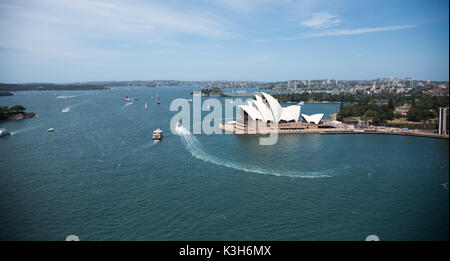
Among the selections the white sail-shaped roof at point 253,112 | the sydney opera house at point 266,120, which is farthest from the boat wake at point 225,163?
the white sail-shaped roof at point 253,112

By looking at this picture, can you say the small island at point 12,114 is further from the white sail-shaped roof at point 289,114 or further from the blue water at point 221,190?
the white sail-shaped roof at point 289,114

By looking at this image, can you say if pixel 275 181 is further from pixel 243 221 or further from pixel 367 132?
pixel 367 132

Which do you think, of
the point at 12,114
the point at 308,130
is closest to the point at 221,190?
the point at 308,130

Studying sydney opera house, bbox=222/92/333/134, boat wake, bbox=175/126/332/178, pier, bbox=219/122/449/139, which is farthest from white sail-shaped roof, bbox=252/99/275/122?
boat wake, bbox=175/126/332/178

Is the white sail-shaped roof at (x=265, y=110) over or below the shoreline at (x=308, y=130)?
over

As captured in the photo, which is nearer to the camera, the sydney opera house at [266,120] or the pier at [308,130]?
the pier at [308,130]

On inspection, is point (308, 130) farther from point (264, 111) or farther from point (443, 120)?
point (443, 120)
